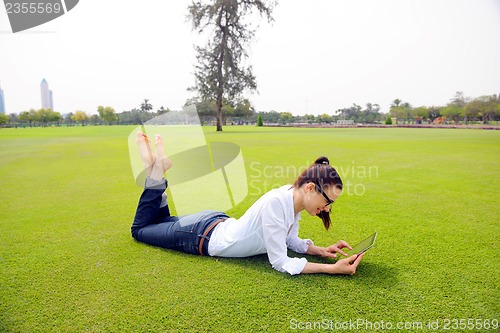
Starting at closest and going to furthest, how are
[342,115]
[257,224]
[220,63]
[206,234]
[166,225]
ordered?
[257,224] → [206,234] → [166,225] → [220,63] → [342,115]

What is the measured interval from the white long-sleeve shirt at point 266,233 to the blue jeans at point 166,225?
12cm

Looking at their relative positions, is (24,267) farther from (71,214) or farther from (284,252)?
(284,252)

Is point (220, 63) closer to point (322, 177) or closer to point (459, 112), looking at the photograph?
point (322, 177)

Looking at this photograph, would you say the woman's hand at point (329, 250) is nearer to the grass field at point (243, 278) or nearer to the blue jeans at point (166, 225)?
the grass field at point (243, 278)

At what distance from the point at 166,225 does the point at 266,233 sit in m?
1.00

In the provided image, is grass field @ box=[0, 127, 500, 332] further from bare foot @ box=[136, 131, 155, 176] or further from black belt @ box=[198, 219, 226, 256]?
bare foot @ box=[136, 131, 155, 176]

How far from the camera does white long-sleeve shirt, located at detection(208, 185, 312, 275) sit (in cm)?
234

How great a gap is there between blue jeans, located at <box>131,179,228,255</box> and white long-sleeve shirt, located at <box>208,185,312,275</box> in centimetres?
12

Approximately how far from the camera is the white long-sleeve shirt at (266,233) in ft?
7.68

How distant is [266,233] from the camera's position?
235 cm

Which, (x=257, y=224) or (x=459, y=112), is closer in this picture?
(x=257, y=224)

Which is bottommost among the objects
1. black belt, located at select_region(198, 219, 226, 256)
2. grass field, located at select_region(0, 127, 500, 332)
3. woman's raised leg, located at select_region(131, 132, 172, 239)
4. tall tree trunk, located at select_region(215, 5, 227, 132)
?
grass field, located at select_region(0, 127, 500, 332)

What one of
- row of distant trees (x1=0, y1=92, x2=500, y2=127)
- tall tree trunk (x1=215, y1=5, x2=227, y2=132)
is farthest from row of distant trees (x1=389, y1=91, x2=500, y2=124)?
tall tree trunk (x1=215, y1=5, x2=227, y2=132)

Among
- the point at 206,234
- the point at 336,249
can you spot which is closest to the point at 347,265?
the point at 336,249
